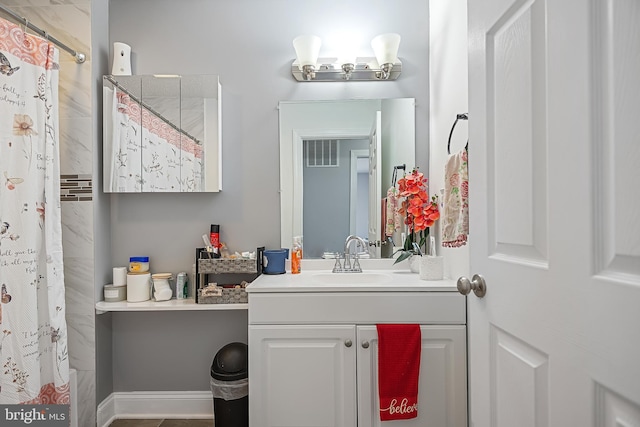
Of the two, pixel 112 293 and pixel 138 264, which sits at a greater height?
pixel 138 264

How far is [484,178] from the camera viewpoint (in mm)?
1010

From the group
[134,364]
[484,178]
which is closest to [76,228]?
[134,364]

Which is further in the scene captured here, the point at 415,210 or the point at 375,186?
the point at 375,186

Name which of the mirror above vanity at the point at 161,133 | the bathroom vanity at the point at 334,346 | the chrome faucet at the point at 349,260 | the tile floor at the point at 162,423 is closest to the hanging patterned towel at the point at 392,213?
the chrome faucet at the point at 349,260

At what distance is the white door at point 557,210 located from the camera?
1.93 feet

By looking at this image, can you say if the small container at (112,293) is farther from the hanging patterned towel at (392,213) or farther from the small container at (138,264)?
the hanging patterned towel at (392,213)

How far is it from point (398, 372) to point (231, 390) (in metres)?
0.84

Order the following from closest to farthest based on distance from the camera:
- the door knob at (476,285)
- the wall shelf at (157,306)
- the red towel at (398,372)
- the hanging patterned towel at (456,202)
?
1. the door knob at (476,285)
2. the hanging patterned towel at (456,202)
3. the red towel at (398,372)
4. the wall shelf at (157,306)

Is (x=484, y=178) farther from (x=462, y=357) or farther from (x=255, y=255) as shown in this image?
(x=255, y=255)

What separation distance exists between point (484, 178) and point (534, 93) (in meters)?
0.26

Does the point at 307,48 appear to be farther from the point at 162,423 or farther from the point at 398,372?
the point at 162,423

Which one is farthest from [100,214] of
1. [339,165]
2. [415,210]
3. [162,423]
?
[415,210]

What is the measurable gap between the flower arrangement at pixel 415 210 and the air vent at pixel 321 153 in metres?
0.41

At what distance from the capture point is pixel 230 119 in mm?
2301
